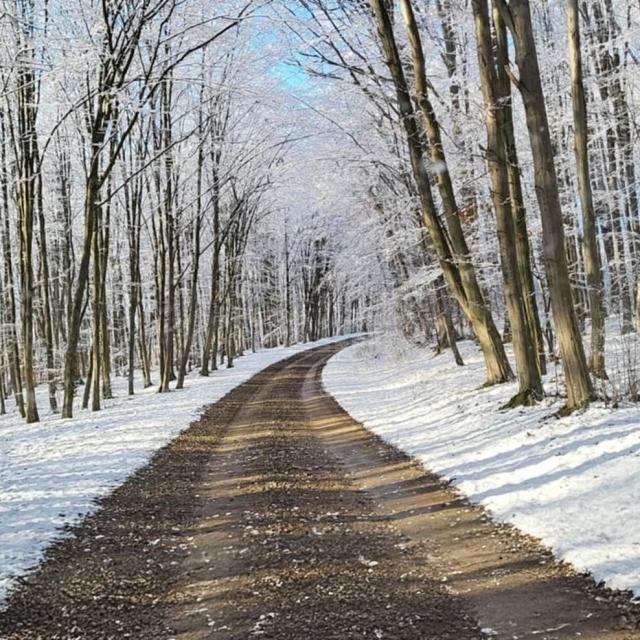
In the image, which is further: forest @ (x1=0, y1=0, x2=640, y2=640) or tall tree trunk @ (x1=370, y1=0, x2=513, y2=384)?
tall tree trunk @ (x1=370, y1=0, x2=513, y2=384)

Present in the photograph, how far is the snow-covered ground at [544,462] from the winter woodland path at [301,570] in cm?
31

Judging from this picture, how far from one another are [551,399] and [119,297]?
42.1 metres

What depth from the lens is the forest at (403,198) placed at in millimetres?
7797

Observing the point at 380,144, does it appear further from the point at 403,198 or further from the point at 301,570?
the point at 301,570

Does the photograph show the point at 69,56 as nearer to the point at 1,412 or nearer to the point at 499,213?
the point at 499,213

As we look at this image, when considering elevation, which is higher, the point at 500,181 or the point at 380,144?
the point at 380,144

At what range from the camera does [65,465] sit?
902 centimetres

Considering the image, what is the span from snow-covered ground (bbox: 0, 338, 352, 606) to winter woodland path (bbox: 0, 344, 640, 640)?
276 mm

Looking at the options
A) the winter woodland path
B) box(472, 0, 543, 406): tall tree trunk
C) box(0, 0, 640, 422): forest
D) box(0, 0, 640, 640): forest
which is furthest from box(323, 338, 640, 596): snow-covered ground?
box(472, 0, 543, 406): tall tree trunk

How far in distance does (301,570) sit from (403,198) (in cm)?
1558

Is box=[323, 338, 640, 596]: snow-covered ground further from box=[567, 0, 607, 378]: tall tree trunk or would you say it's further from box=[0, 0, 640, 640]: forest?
box=[567, 0, 607, 378]: tall tree trunk

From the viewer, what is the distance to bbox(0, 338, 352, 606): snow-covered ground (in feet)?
18.8

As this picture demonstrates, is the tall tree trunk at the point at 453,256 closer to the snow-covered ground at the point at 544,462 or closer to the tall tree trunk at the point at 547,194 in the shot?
the snow-covered ground at the point at 544,462

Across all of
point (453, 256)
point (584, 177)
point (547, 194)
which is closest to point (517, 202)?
point (584, 177)
